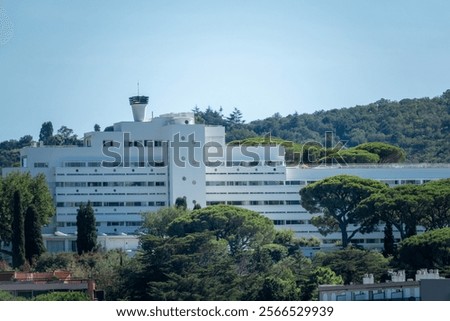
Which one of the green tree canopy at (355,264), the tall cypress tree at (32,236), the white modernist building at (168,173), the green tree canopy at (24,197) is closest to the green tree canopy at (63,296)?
the green tree canopy at (355,264)

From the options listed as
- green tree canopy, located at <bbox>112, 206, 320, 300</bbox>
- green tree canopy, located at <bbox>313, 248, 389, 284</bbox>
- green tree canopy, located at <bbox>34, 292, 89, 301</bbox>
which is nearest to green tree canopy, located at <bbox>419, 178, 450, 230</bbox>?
green tree canopy, located at <bbox>112, 206, 320, 300</bbox>

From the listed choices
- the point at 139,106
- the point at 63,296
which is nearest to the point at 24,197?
the point at 139,106

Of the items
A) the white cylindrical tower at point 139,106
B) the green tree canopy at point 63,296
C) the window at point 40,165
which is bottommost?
the green tree canopy at point 63,296

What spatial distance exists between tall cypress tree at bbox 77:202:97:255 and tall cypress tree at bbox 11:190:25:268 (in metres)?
2.25

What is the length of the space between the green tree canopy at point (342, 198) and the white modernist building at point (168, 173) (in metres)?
3.80

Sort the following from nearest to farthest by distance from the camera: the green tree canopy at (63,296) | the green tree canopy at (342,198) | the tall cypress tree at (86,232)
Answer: the green tree canopy at (63,296) < the tall cypress tree at (86,232) < the green tree canopy at (342,198)

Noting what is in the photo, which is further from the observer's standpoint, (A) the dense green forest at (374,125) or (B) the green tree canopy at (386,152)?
(A) the dense green forest at (374,125)

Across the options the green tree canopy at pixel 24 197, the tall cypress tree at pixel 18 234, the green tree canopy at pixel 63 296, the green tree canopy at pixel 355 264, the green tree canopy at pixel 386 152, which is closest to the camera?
the green tree canopy at pixel 63 296

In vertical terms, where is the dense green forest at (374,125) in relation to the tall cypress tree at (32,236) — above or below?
above

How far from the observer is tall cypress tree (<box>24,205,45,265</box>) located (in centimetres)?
6084

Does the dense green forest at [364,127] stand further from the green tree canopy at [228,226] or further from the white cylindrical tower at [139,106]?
the green tree canopy at [228,226]

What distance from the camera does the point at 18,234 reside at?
61.2 m

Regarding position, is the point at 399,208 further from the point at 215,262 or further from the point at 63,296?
the point at 63,296

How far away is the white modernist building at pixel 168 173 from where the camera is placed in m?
78.9
